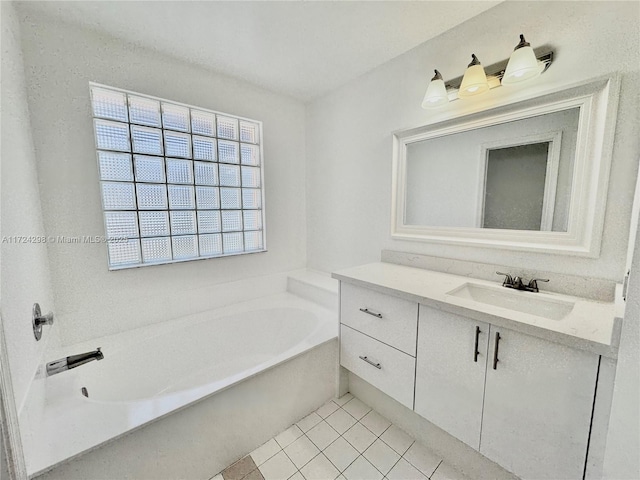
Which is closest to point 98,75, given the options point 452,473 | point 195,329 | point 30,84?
point 30,84

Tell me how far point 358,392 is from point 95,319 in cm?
183

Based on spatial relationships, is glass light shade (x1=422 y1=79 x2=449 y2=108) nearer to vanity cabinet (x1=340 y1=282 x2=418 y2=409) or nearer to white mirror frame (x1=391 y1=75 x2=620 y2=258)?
white mirror frame (x1=391 y1=75 x2=620 y2=258)

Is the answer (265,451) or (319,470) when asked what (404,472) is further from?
(265,451)

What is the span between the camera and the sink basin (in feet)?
3.71

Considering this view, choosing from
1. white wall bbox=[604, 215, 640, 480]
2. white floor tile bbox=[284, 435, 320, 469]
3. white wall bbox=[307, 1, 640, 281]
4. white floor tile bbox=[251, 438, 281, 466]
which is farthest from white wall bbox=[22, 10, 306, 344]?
white wall bbox=[604, 215, 640, 480]

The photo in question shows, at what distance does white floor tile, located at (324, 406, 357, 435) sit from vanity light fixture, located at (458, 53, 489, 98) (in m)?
2.07

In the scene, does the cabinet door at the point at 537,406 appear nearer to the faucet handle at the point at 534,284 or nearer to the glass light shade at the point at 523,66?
the faucet handle at the point at 534,284

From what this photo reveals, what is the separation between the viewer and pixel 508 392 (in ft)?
3.19

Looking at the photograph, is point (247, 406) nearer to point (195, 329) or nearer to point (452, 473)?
point (195, 329)

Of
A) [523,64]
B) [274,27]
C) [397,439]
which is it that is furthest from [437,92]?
[397,439]

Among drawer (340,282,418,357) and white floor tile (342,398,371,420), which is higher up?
drawer (340,282,418,357)

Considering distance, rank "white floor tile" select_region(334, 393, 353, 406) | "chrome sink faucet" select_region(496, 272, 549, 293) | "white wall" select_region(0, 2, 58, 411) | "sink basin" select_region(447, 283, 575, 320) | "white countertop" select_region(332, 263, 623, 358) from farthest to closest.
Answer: "white floor tile" select_region(334, 393, 353, 406)
"chrome sink faucet" select_region(496, 272, 549, 293)
"sink basin" select_region(447, 283, 575, 320)
"white wall" select_region(0, 2, 58, 411)
"white countertop" select_region(332, 263, 623, 358)

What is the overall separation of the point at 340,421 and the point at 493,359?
1.05 m

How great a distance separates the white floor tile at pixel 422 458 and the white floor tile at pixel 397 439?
28 millimetres
